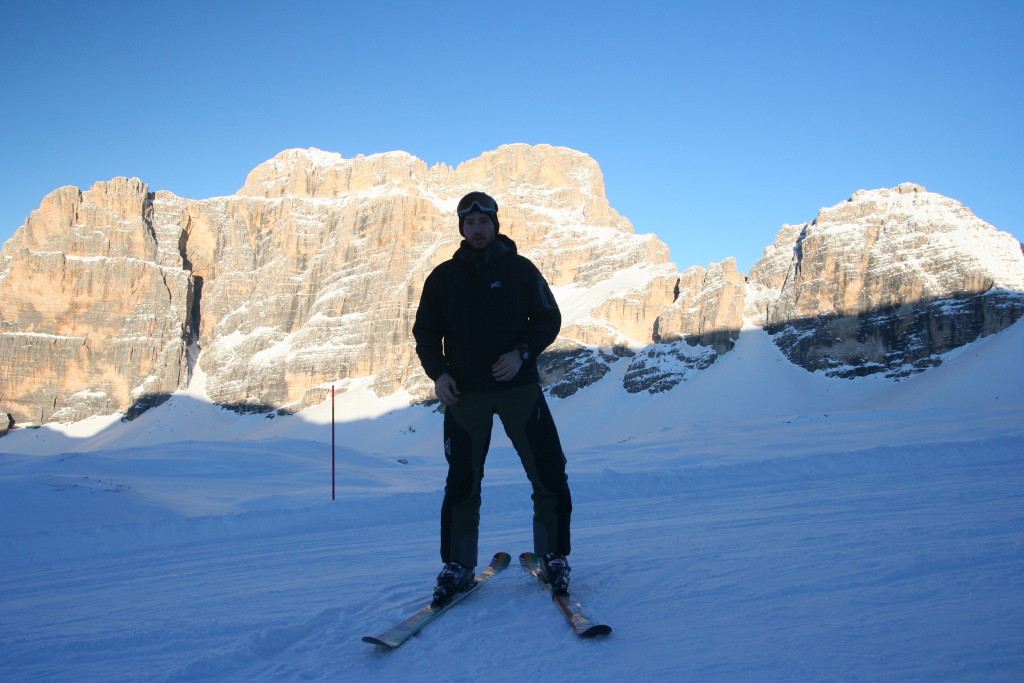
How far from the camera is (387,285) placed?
11012 cm

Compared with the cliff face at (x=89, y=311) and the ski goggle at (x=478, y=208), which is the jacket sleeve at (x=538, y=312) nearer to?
the ski goggle at (x=478, y=208)

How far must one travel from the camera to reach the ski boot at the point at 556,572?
9.64ft

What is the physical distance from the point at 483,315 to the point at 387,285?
109276mm

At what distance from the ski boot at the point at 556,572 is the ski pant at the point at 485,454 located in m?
0.17

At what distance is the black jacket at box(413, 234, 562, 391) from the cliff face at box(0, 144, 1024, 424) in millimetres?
→ 76003

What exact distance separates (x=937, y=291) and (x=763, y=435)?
184 ft

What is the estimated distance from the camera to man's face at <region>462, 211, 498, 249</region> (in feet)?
11.3

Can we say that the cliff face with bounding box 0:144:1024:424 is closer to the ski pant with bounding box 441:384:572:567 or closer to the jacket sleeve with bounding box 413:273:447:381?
the ski pant with bounding box 441:384:572:567

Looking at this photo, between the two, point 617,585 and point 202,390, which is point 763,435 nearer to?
point 617,585

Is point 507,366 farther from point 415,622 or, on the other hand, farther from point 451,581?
point 415,622

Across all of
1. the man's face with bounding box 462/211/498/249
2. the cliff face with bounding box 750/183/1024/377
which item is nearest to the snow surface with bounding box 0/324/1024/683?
the man's face with bounding box 462/211/498/249

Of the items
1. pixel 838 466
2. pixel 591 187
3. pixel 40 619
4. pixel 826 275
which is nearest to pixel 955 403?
pixel 826 275

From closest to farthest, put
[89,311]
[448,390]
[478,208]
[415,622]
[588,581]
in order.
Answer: [415,622]
[588,581]
[448,390]
[478,208]
[89,311]

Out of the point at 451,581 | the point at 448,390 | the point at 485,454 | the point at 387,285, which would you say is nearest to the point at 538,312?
the point at 448,390
